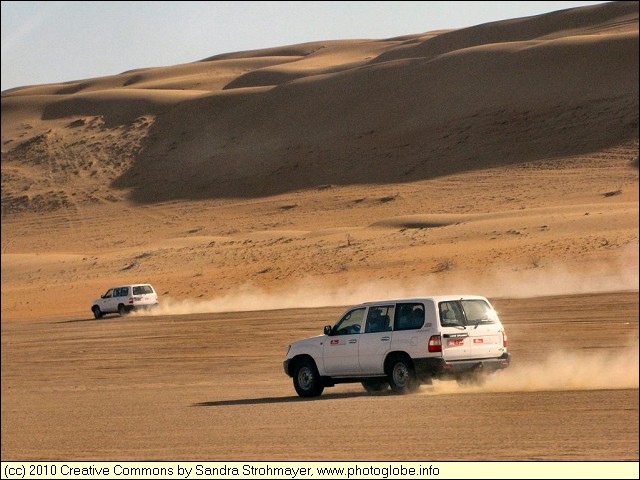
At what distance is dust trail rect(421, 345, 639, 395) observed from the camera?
19.8m

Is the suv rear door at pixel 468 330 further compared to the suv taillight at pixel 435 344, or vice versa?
the suv rear door at pixel 468 330

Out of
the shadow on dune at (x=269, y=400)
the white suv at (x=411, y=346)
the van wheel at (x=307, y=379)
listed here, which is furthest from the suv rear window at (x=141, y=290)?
the white suv at (x=411, y=346)

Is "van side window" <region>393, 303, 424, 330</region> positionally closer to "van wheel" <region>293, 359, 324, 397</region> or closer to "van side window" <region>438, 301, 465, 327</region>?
"van side window" <region>438, 301, 465, 327</region>

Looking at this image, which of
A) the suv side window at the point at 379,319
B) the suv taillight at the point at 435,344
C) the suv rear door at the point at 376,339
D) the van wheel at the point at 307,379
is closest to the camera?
the suv taillight at the point at 435,344

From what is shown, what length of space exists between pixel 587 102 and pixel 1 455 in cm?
7281

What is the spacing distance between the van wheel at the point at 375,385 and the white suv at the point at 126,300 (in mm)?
28450

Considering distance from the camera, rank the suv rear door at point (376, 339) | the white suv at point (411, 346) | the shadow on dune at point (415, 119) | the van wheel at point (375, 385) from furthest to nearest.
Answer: the shadow on dune at point (415, 119) → the van wheel at point (375, 385) → the suv rear door at point (376, 339) → the white suv at point (411, 346)

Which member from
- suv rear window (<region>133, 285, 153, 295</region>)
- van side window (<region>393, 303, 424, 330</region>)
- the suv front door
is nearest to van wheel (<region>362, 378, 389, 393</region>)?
the suv front door

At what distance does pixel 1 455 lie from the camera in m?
15.8

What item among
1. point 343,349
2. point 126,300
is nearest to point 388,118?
point 126,300

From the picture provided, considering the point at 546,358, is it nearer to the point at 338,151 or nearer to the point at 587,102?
the point at 587,102

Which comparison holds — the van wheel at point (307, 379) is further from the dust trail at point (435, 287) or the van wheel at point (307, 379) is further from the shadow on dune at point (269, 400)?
the dust trail at point (435, 287)

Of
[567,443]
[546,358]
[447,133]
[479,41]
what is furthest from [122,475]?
[479,41]

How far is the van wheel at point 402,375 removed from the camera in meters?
19.9
